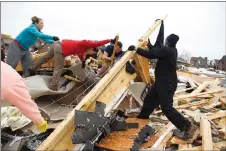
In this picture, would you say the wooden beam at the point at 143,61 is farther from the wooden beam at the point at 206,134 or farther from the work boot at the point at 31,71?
the work boot at the point at 31,71

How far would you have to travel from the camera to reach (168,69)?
4.79 metres

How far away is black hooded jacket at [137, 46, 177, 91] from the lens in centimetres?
470

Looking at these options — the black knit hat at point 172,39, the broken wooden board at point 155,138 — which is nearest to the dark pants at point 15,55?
the black knit hat at point 172,39

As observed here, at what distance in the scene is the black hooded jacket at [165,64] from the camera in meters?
4.70

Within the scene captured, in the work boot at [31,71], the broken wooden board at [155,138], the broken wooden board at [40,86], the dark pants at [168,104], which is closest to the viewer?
the broken wooden board at [155,138]

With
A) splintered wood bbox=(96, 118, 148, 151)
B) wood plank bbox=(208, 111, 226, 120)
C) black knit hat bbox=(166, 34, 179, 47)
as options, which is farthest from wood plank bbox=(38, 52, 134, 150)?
wood plank bbox=(208, 111, 226, 120)

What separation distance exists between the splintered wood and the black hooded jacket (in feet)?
2.91

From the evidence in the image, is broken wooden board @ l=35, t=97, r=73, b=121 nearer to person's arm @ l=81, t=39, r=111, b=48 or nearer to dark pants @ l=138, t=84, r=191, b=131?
person's arm @ l=81, t=39, r=111, b=48

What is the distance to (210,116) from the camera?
536 cm

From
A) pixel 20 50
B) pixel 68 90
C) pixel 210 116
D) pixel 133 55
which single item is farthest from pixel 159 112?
pixel 20 50

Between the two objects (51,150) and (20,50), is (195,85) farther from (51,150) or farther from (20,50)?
(51,150)

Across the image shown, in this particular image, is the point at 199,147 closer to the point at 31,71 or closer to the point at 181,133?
the point at 181,133

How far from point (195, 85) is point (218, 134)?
3857mm

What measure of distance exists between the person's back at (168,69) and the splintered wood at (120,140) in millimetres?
905
